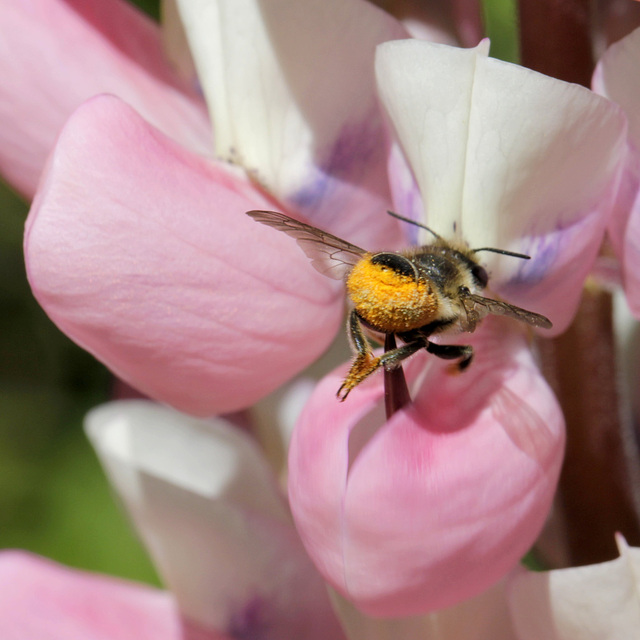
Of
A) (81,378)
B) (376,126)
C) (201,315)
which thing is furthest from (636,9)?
(81,378)

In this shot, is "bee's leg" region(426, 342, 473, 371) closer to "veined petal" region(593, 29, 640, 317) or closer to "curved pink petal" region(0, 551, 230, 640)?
"veined petal" region(593, 29, 640, 317)

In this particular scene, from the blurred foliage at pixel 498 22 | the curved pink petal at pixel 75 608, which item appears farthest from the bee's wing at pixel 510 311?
the blurred foliage at pixel 498 22

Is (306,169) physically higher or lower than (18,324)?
higher

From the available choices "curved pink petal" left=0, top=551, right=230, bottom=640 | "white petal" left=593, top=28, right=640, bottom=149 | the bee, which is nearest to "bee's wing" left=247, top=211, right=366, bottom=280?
the bee

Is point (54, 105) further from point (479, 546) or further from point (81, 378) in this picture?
point (81, 378)

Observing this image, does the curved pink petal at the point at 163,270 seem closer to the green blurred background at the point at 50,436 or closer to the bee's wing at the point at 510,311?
the bee's wing at the point at 510,311

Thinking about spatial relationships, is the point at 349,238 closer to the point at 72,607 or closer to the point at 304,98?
the point at 304,98
